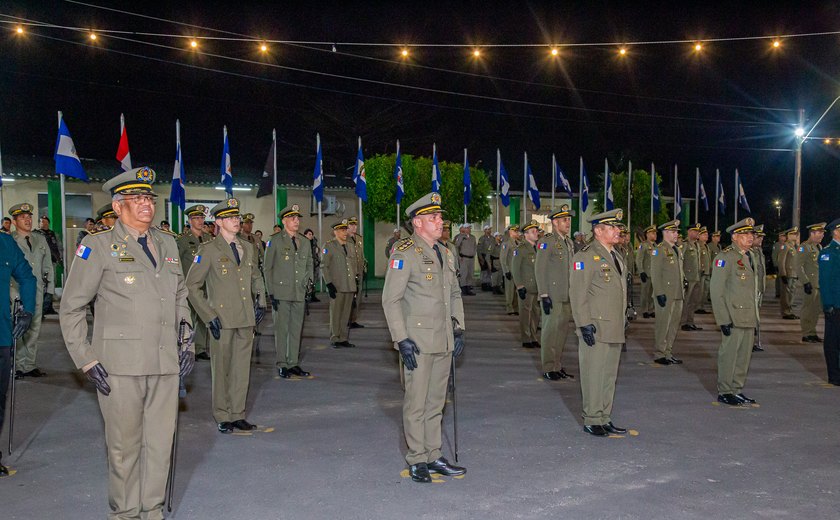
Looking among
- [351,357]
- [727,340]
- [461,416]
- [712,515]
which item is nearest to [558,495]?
[712,515]

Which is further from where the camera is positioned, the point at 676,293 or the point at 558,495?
the point at 676,293

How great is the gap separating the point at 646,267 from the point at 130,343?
15382mm

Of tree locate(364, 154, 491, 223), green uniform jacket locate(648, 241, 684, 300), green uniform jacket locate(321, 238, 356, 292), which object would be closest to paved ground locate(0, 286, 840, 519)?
green uniform jacket locate(648, 241, 684, 300)

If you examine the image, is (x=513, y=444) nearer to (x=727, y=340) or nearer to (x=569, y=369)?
(x=727, y=340)

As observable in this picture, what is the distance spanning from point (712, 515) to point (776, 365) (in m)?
7.46

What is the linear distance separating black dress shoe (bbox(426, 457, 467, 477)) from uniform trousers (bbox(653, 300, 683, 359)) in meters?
6.85

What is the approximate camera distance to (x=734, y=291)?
898cm

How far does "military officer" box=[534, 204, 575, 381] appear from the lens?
418 inches

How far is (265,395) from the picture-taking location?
934 centimetres

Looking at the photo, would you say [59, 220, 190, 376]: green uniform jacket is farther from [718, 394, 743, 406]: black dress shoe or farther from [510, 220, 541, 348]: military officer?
[510, 220, 541, 348]: military officer

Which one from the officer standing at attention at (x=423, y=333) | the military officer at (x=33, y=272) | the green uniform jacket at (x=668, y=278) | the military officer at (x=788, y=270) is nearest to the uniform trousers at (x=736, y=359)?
the green uniform jacket at (x=668, y=278)

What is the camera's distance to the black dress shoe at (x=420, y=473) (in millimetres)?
5934

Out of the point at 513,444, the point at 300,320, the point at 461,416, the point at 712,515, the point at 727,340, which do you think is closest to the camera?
the point at 712,515

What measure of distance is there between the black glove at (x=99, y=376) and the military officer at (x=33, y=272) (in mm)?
5460
